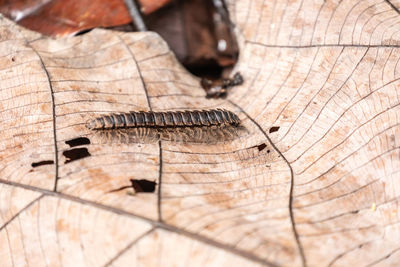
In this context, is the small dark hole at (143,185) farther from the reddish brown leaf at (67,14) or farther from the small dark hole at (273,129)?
the reddish brown leaf at (67,14)

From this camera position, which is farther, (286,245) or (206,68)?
(206,68)

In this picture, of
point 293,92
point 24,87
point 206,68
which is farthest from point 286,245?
point 206,68

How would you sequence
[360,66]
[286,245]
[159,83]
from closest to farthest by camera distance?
[286,245] → [360,66] → [159,83]

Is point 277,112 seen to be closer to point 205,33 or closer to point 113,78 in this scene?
point 113,78

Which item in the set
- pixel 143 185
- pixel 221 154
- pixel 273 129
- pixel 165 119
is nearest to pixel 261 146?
pixel 273 129

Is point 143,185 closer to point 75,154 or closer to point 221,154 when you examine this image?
point 75,154

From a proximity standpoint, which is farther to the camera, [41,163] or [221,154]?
[221,154]

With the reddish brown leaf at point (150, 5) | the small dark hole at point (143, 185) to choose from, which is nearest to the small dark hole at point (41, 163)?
the small dark hole at point (143, 185)
